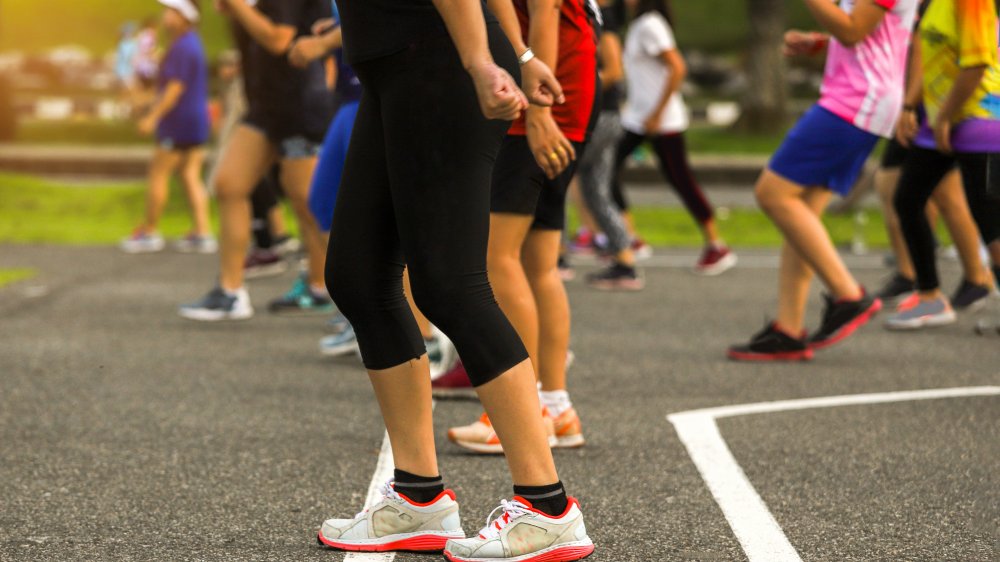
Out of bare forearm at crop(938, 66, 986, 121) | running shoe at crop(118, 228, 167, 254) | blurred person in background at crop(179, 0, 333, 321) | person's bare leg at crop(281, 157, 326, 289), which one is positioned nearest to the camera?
bare forearm at crop(938, 66, 986, 121)

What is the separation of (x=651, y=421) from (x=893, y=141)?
3.26 metres

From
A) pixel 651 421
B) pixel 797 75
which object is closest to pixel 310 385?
pixel 651 421

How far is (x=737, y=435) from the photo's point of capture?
5020mm

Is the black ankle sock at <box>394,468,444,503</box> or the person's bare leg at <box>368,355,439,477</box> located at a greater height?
the person's bare leg at <box>368,355,439,477</box>

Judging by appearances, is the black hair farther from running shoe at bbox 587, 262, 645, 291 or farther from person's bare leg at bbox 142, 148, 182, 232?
person's bare leg at bbox 142, 148, 182, 232

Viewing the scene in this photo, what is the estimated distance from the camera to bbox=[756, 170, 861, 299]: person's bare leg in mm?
6258

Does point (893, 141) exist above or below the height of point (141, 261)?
above

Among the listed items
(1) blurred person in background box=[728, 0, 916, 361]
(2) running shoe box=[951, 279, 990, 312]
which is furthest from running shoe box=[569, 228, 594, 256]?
(1) blurred person in background box=[728, 0, 916, 361]

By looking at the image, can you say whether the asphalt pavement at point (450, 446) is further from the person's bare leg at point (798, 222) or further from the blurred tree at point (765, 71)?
the blurred tree at point (765, 71)

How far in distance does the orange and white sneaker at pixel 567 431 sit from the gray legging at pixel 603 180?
4583 millimetres

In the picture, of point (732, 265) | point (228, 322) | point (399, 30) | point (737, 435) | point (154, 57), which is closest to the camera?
point (399, 30)

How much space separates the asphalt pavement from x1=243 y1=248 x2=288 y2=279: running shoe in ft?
5.45

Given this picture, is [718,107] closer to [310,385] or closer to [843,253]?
[843,253]

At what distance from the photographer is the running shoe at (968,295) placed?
→ 7715 millimetres
